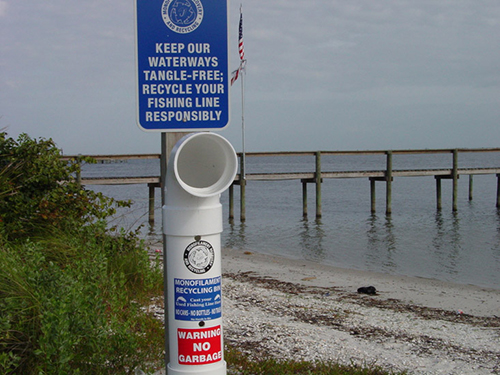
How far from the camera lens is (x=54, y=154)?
6703 millimetres

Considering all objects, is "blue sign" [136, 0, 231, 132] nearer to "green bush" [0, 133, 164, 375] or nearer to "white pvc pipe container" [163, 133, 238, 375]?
"white pvc pipe container" [163, 133, 238, 375]

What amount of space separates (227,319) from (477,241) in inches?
528

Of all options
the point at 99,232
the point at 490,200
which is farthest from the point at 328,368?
the point at 490,200

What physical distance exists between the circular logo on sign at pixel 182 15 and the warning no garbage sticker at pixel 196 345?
1486mm

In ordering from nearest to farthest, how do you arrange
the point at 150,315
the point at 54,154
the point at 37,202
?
the point at 150,315 < the point at 37,202 < the point at 54,154

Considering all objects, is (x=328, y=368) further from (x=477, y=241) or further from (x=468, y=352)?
(x=477, y=241)

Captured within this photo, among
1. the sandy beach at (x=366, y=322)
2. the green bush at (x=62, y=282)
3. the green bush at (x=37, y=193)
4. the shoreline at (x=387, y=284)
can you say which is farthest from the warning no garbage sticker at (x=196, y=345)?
A: the shoreline at (x=387, y=284)

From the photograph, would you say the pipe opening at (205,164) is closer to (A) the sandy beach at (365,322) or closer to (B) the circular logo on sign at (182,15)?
(B) the circular logo on sign at (182,15)

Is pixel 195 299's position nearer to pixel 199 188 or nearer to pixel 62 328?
pixel 199 188

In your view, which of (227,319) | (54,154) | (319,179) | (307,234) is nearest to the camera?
(227,319)

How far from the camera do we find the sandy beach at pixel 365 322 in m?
4.82

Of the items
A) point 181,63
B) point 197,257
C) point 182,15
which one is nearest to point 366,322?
point 197,257

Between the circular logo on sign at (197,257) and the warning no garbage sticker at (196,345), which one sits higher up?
the circular logo on sign at (197,257)

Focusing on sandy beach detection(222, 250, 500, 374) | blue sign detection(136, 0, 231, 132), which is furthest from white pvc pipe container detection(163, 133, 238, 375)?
sandy beach detection(222, 250, 500, 374)
